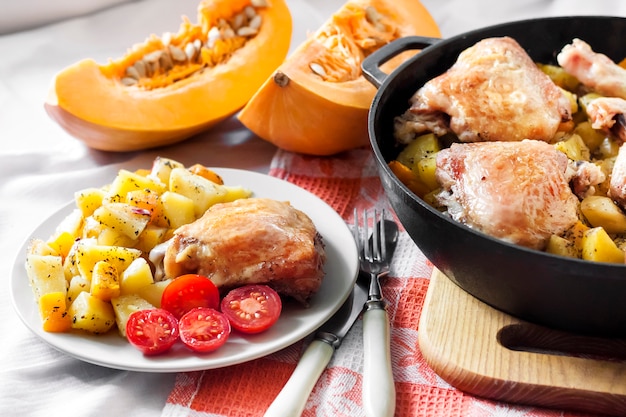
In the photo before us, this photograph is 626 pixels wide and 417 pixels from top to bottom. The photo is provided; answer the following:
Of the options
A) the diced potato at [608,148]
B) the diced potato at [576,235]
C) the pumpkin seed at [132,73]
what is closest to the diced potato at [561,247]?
the diced potato at [576,235]

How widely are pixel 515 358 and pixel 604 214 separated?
446 mm

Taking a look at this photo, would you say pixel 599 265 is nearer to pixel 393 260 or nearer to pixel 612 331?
pixel 612 331

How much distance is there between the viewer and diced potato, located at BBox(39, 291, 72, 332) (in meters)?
2.03

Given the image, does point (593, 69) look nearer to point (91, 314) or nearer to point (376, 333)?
point (376, 333)

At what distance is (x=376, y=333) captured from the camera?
2020 millimetres

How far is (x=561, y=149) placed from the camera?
7.24 ft

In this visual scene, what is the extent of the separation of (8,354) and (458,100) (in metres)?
1.49

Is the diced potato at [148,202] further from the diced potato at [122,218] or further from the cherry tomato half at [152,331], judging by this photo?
the cherry tomato half at [152,331]

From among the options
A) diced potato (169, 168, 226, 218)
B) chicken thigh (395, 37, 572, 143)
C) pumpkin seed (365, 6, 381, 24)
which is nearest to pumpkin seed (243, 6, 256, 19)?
pumpkin seed (365, 6, 381, 24)

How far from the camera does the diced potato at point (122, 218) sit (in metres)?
2.27

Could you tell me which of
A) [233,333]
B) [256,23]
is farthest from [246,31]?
[233,333]

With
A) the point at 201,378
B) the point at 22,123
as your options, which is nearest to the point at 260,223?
the point at 201,378

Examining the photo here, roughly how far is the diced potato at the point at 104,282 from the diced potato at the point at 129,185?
0.36m

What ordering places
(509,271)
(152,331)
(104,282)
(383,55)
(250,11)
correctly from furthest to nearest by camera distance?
(250,11) → (383,55) → (104,282) → (152,331) → (509,271)
